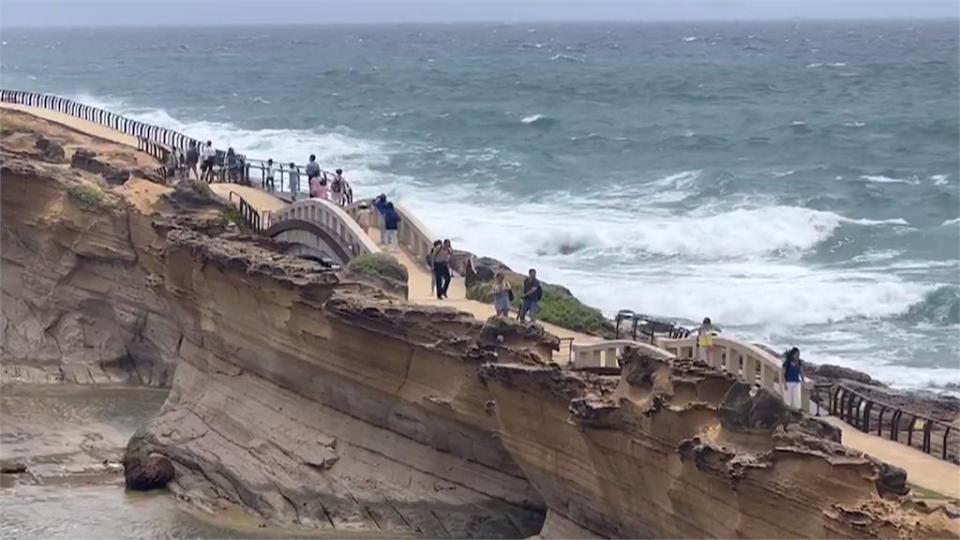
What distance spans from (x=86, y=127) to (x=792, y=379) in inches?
1008

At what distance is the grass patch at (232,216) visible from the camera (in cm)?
2834

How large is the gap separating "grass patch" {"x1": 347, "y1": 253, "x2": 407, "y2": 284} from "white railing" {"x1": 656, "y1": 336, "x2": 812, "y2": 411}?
4470 millimetres

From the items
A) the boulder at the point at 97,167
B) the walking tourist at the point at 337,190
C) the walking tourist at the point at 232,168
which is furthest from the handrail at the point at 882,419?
the walking tourist at the point at 232,168

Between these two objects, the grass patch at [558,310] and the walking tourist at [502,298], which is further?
the grass patch at [558,310]

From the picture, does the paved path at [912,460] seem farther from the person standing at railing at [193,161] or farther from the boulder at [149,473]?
the person standing at railing at [193,161]

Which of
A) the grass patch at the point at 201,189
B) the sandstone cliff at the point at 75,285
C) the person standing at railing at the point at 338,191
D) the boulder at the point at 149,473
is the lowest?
the boulder at the point at 149,473

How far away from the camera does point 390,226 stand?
2844 centimetres

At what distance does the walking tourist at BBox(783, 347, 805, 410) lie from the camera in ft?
65.3

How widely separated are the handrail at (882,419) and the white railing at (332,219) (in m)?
8.41

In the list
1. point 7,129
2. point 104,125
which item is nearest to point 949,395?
point 7,129

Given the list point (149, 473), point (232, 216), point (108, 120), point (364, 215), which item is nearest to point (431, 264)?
point (364, 215)

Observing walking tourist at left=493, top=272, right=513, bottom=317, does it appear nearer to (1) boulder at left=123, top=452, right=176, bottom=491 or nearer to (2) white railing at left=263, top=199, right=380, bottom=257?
(2) white railing at left=263, top=199, right=380, bottom=257

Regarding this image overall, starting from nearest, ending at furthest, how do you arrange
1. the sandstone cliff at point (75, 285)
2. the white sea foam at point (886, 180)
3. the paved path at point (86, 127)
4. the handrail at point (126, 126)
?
the sandstone cliff at point (75, 285) < the handrail at point (126, 126) < the paved path at point (86, 127) < the white sea foam at point (886, 180)

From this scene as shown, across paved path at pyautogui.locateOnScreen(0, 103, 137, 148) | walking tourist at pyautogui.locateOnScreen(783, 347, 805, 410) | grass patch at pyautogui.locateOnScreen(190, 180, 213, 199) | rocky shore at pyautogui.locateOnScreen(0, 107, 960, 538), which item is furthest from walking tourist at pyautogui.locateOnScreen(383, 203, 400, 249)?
paved path at pyautogui.locateOnScreen(0, 103, 137, 148)
